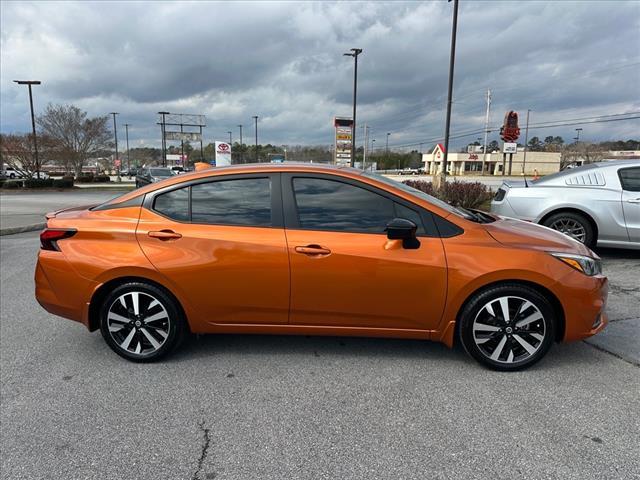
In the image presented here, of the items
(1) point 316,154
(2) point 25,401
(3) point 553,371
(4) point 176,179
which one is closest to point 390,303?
(3) point 553,371

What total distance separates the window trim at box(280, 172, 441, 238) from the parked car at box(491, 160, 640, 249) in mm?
4340

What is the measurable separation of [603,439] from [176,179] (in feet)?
11.5

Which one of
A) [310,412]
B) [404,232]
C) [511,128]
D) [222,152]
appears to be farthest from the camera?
[222,152]

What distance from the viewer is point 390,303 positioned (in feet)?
10.5

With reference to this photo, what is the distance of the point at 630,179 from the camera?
6.37 m

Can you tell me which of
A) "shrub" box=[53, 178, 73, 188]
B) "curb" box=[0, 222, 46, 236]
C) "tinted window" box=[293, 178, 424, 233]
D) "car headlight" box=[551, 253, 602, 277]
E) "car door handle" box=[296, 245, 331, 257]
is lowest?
"curb" box=[0, 222, 46, 236]

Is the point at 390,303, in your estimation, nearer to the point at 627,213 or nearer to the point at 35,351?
the point at 35,351

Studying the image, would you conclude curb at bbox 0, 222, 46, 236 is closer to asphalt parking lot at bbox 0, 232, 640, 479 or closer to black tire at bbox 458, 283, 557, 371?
asphalt parking lot at bbox 0, 232, 640, 479

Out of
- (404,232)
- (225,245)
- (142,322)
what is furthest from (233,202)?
(404,232)

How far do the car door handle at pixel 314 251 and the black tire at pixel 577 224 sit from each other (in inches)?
198

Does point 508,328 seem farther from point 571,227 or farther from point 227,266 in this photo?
point 571,227

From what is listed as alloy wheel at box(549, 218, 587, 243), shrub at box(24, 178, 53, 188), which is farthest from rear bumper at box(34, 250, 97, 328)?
shrub at box(24, 178, 53, 188)

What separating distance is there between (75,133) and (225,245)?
132ft

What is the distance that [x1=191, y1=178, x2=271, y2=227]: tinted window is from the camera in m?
3.36
